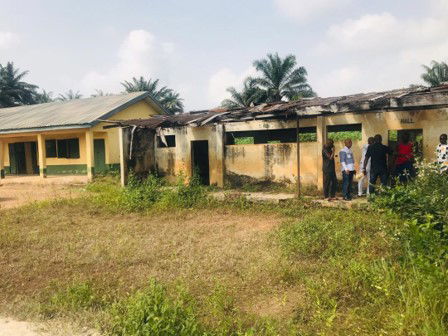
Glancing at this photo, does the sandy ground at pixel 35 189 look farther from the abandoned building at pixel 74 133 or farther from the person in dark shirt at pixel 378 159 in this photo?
the person in dark shirt at pixel 378 159

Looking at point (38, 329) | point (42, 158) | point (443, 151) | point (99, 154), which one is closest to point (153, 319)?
point (38, 329)

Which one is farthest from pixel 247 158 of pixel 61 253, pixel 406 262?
pixel 406 262

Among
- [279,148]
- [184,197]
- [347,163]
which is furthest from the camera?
[279,148]

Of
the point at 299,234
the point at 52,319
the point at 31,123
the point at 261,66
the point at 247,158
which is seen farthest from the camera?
the point at 261,66

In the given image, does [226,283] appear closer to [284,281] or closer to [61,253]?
[284,281]

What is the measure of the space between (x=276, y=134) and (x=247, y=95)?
13.1 meters

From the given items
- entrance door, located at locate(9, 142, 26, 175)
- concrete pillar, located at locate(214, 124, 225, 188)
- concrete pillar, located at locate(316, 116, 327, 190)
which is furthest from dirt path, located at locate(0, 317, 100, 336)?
entrance door, located at locate(9, 142, 26, 175)

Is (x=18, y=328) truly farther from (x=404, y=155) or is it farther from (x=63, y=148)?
(x=63, y=148)

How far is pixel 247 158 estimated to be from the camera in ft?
38.5

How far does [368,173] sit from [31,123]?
52.6 feet

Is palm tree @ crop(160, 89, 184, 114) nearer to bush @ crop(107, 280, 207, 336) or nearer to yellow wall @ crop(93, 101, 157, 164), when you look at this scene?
yellow wall @ crop(93, 101, 157, 164)

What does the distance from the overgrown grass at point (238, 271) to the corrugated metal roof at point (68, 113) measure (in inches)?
358

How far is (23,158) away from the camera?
22297 mm

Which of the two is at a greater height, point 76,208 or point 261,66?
point 261,66
